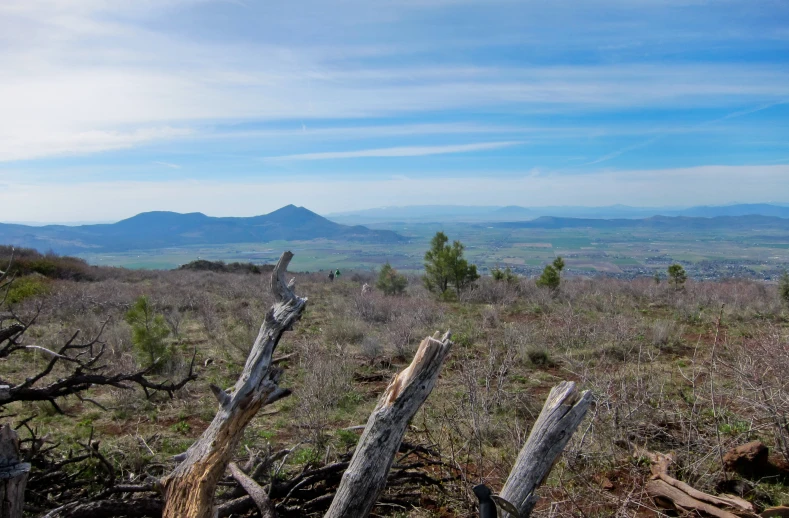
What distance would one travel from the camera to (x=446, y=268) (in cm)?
1606

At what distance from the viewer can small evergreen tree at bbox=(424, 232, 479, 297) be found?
16.1 metres

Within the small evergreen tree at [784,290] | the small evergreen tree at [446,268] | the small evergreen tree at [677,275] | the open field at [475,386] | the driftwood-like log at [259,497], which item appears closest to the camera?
the driftwood-like log at [259,497]

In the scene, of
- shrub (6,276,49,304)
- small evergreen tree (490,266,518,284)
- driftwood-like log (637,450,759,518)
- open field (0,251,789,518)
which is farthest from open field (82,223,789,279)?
driftwood-like log (637,450,759,518)

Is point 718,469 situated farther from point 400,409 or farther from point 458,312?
point 458,312

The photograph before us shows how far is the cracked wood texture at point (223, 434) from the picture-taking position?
2510mm

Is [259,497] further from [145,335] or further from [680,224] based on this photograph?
[680,224]

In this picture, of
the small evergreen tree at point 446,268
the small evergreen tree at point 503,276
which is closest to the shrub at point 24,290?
the small evergreen tree at point 446,268

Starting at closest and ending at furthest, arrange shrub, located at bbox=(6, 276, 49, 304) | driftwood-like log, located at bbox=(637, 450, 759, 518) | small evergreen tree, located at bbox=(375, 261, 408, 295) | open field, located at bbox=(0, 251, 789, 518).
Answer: driftwood-like log, located at bbox=(637, 450, 759, 518)
open field, located at bbox=(0, 251, 789, 518)
shrub, located at bbox=(6, 276, 49, 304)
small evergreen tree, located at bbox=(375, 261, 408, 295)

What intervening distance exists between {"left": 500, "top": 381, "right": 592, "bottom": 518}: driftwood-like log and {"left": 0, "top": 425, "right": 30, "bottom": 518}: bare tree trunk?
2.45m

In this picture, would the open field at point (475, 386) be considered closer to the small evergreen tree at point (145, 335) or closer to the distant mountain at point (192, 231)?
the small evergreen tree at point (145, 335)

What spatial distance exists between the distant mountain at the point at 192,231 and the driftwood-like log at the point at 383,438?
96.6m

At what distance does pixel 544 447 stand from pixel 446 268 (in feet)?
44.5

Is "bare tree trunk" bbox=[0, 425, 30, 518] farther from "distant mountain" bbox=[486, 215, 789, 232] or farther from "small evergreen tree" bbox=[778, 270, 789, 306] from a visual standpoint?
"distant mountain" bbox=[486, 215, 789, 232]

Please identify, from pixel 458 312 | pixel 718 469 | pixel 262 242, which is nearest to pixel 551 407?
pixel 718 469
